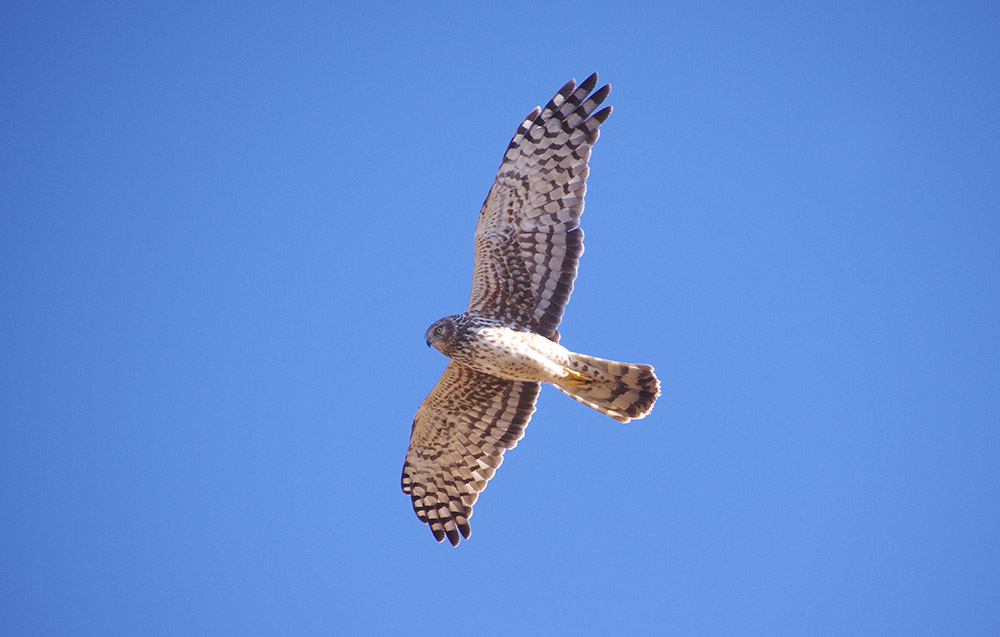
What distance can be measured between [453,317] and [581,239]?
124cm

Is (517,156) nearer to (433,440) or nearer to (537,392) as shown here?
(537,392)

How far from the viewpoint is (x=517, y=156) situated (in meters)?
7.43

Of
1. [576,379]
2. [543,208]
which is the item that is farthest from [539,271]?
[576,379]

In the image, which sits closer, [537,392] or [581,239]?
[581,239]

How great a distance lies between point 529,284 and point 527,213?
0.58 metres

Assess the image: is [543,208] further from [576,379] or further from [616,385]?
[616,385]

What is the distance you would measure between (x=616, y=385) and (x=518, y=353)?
896mm

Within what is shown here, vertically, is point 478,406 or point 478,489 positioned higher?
point 478,406

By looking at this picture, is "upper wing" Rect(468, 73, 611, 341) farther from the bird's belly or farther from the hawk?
the bird's belly

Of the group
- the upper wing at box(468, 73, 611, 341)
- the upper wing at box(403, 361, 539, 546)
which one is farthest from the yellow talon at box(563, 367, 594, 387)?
the upper wing at box(403, 361, 539, 546)

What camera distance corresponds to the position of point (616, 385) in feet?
24.7

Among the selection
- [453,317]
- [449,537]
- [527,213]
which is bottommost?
[449,537]

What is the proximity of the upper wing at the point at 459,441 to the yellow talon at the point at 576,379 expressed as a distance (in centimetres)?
70


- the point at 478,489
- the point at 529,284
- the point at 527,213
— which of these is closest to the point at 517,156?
the point at 527,213
